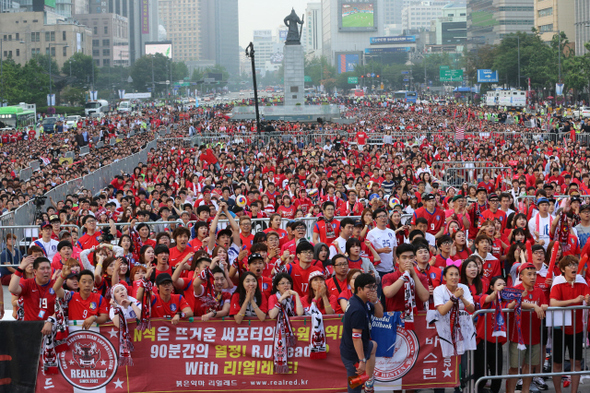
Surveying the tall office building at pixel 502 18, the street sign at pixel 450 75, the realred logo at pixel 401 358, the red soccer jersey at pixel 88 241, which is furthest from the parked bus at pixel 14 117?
the tall office building at pixel 502 18

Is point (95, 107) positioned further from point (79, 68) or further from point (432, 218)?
point (432, 218)

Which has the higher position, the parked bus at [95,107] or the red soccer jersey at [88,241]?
the parked bus at [95,107]

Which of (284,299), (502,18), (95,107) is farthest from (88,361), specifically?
(502,18)

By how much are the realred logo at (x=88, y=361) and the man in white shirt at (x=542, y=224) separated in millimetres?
6502

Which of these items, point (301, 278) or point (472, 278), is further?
point (301, 278)

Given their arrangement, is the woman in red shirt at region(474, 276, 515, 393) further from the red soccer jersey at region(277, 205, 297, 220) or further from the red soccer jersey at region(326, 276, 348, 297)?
the red soccer jersey at region(277, 205, 297, 220)

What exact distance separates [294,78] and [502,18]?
93664mm

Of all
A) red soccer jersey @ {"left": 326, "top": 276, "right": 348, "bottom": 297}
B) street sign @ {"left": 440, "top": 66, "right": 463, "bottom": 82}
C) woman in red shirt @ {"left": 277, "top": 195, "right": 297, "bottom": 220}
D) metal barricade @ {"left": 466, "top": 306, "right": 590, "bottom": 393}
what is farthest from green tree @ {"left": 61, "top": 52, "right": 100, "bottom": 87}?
metal barricade @ {"left": 466, "top": 306, "right": 590, "bottom": 393}

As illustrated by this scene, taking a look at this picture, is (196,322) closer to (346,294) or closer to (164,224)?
(346,294)

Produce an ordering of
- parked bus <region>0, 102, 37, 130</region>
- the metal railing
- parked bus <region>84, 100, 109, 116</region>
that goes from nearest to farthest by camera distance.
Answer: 1. the metal railing
2. parked bus <region>0, 102, 37, 130</region>
3. parked bus <region>84, 100, 109, 116</region>

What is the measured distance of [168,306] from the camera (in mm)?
7492

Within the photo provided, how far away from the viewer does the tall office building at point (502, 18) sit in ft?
468

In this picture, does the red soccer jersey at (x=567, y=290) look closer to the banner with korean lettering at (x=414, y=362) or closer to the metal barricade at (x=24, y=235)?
the banner with korean lettering at (x=414, y=362)

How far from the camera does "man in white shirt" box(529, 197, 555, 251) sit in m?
10.9
